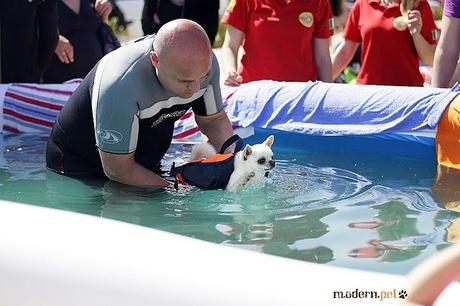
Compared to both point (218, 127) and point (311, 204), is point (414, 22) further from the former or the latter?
point (311, 204)

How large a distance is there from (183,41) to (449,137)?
150cm

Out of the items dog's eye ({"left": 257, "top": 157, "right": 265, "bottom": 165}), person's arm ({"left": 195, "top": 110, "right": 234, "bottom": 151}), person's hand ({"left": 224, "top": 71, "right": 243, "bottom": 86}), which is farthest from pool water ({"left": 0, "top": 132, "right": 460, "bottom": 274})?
person's hand ({"left": 224, "top": 71, "right": 243, "bottom": 86})

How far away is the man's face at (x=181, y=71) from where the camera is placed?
3369mm

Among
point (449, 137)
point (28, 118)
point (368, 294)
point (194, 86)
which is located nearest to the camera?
point (368, 294)

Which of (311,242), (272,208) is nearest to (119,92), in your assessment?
(272,208)

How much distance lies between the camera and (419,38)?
4840 millimetres

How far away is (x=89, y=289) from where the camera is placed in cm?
245

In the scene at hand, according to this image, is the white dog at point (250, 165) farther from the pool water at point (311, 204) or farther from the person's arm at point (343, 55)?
the person's arm at point (343, 55)

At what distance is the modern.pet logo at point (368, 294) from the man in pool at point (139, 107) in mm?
1421

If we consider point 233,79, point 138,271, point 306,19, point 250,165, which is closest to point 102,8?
point 233,79

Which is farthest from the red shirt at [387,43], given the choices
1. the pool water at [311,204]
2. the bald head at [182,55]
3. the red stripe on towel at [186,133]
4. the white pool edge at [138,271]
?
the white pool edge at [138,271]

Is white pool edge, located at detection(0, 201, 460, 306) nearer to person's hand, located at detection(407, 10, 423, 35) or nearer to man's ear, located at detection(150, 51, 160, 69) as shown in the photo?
man's ear, located at detection(150, 51, 160, 69)

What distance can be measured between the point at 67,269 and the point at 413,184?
189cm

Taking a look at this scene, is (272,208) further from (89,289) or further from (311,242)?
(89,289)
